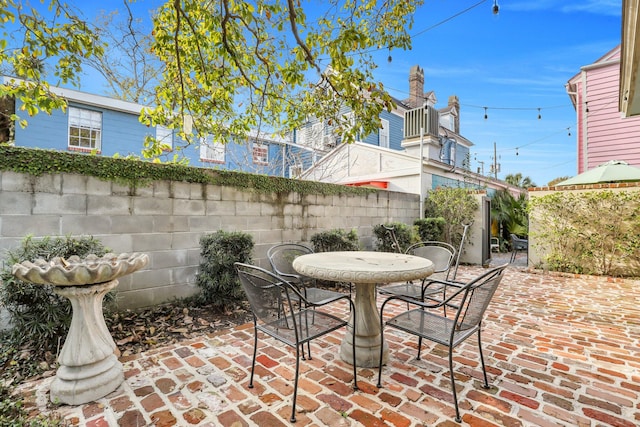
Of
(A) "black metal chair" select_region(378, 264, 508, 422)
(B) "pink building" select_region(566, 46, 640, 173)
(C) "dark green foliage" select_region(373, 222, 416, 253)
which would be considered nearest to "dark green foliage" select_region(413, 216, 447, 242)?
(C) "dark green foliage" select_region(373, 222, 416, 253)

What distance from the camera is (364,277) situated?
204 cm

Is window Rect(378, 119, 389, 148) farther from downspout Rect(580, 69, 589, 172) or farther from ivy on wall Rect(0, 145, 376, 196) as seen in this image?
ivy on wall Rect(0, 145, 376, 196)

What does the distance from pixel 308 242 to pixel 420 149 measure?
4.71 m

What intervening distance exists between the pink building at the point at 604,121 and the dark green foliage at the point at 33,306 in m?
11.3

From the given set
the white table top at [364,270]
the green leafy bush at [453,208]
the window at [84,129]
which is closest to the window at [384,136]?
the green leafy bush at [453,208]

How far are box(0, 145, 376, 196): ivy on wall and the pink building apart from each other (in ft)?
28.6

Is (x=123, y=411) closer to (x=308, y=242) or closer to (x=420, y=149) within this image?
(x=308, y=242)

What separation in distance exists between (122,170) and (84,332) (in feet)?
6.07

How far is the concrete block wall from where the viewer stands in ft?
8.92

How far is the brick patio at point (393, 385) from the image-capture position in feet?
5.85

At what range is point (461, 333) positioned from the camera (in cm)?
201

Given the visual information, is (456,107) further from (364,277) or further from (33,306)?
(33,306)

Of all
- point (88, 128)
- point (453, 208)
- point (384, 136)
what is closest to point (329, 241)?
point (453, 208)

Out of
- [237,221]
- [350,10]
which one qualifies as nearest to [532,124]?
[350,10]
